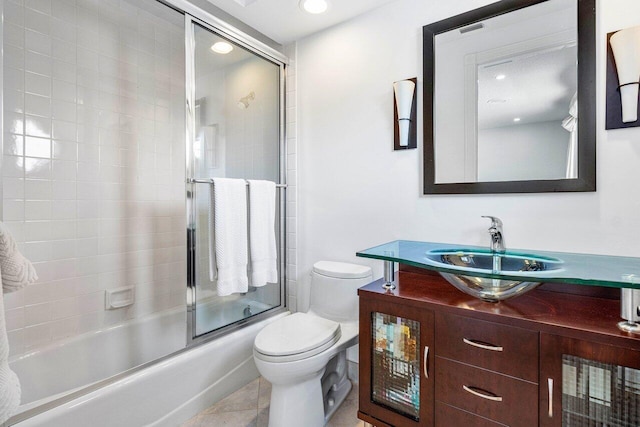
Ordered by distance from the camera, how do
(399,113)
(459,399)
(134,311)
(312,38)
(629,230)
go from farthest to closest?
(312,38)
(134,311)
(399,113)
(629,230)
(459,399)

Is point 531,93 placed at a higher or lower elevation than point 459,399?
higher

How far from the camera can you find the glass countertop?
3.14ft

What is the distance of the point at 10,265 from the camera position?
905mm

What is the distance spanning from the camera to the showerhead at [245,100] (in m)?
2.06

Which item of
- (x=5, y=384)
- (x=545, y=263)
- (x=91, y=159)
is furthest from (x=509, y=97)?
(x=91, y=159)

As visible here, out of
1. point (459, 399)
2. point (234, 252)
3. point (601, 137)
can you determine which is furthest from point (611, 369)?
point (234, 252)

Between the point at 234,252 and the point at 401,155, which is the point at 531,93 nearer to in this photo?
the point at 401,155

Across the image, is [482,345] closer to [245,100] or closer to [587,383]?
[587,383]

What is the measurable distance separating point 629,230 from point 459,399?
37.2 inches

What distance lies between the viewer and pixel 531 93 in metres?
1.41

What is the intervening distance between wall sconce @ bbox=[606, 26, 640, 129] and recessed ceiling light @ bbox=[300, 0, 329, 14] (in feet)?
4.46

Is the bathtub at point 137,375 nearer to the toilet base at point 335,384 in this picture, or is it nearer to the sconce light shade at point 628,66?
the toilet base at point 335,384

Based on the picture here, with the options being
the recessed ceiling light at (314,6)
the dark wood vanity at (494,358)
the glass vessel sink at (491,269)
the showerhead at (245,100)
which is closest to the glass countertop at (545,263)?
the glass vessel sink at (491,269)

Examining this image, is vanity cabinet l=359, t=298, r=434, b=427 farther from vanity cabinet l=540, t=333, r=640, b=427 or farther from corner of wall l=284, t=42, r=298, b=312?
corner of wall l=284, t=42, r=298, b=312
